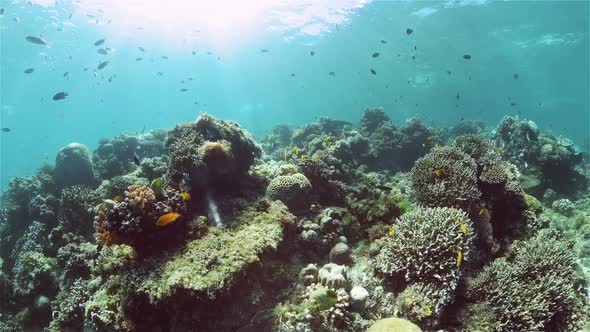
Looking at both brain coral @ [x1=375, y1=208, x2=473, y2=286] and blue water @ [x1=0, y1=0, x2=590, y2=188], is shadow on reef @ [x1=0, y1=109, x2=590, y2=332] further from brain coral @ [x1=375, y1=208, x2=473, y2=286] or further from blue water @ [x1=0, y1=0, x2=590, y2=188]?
blue water @ [x1=0, y1=0, x2=590, y2=188]

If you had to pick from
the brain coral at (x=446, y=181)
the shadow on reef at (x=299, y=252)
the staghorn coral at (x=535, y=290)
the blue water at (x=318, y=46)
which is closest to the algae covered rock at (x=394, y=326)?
the shadow on reef at (x=299, y=252)

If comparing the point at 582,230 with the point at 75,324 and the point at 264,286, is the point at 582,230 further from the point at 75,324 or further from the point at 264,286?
the point at 75,324

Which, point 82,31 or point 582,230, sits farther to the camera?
point 82,31

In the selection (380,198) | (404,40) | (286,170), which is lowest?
(404,40)

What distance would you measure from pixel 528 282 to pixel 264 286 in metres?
4.93

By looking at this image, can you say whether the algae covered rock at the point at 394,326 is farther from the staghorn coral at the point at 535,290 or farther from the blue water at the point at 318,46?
the blue water at the point at 318,46

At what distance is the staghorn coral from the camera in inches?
218

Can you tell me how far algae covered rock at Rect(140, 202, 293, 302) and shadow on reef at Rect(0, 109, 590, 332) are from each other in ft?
0.09

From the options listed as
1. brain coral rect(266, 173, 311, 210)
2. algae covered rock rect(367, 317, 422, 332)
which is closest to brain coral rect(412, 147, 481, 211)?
brain coral rect(266, 173, 311, 210)

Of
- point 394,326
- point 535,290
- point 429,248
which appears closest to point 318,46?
point 429,248

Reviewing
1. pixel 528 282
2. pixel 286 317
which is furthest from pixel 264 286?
pixel 528 282

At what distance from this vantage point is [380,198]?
876 cm

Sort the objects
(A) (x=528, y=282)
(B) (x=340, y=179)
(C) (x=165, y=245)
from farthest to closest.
→ (B) (x=340, y=179) < (C) (x=165, y=245) < (A) (x=528, y=282)

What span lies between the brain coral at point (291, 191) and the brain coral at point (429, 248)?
258 cm
